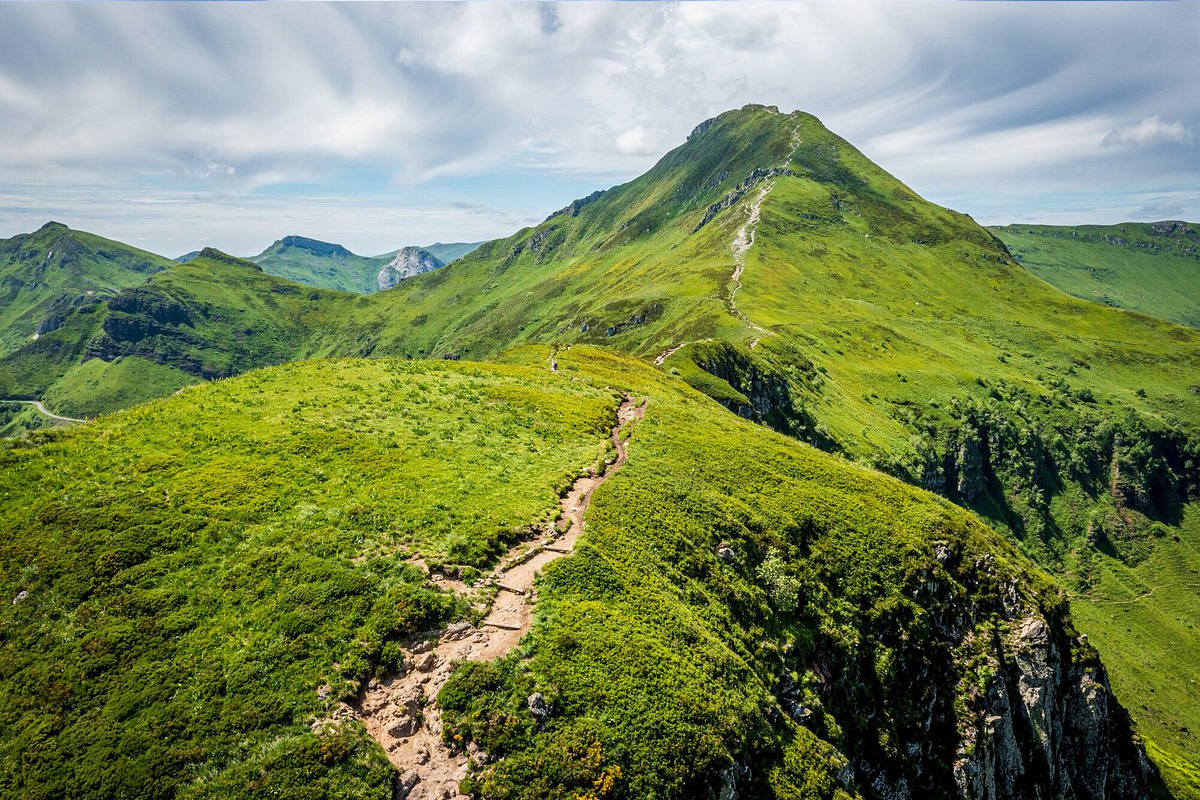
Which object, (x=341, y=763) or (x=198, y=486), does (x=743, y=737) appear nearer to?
(x=341, y=763)

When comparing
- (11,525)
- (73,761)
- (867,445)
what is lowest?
(867,445)

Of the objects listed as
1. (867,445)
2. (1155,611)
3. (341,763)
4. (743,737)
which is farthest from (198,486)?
(1155,611)

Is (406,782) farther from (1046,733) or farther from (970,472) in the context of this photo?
(970,472)

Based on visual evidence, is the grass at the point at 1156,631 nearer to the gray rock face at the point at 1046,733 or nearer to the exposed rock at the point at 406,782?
the gray rock face at the point at 1046,733

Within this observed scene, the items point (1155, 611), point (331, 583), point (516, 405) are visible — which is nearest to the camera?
point (331, 583)

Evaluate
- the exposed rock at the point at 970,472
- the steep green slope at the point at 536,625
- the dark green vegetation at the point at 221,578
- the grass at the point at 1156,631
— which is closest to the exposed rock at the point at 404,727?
the dark green vegetation at the point at 221,578

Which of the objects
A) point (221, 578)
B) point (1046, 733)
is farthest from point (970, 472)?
point (221, 578)
